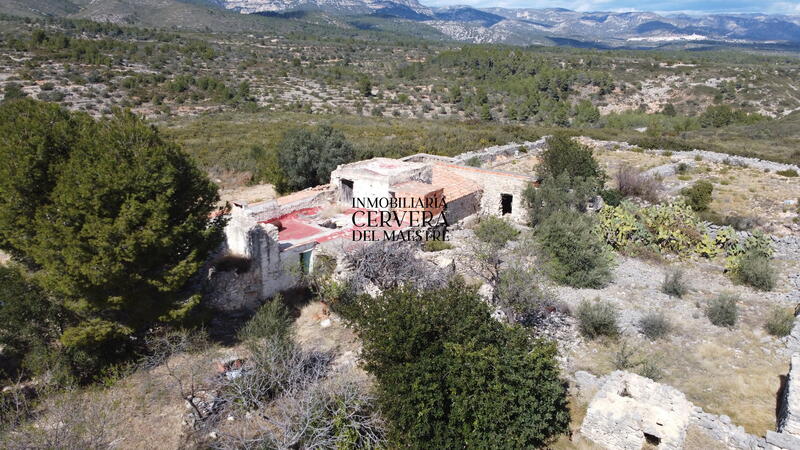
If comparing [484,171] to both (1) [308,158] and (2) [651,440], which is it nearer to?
(1) [308,158]

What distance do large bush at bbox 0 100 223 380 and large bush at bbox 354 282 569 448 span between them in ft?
14.8

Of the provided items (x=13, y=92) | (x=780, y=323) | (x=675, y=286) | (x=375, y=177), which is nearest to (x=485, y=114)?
(x=375, y=177)

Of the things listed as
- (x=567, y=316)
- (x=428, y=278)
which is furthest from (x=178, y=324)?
(x=567, y=316)

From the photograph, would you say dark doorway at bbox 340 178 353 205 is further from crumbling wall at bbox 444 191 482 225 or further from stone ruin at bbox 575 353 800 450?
stone ruin at bbox 575 353 800 450

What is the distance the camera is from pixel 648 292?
41.0ft

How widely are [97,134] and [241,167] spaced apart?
15.0m

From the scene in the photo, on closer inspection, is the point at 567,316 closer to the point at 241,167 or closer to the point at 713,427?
the point at 713,427

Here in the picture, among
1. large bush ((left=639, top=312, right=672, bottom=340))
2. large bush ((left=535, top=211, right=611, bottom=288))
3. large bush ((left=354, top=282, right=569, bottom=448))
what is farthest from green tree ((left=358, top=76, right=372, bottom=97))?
large bush ((left=354, top=282, right=569, bottom=448))

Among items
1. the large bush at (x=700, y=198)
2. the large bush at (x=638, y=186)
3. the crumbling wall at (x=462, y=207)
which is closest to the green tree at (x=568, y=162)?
the large bush at (x=638, y=186)

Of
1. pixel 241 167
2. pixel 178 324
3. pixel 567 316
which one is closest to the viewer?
pixel 178 324

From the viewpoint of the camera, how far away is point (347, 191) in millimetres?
17719

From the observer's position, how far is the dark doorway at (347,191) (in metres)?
17.6

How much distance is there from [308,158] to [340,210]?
5.06m

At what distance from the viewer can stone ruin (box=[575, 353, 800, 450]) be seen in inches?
283
